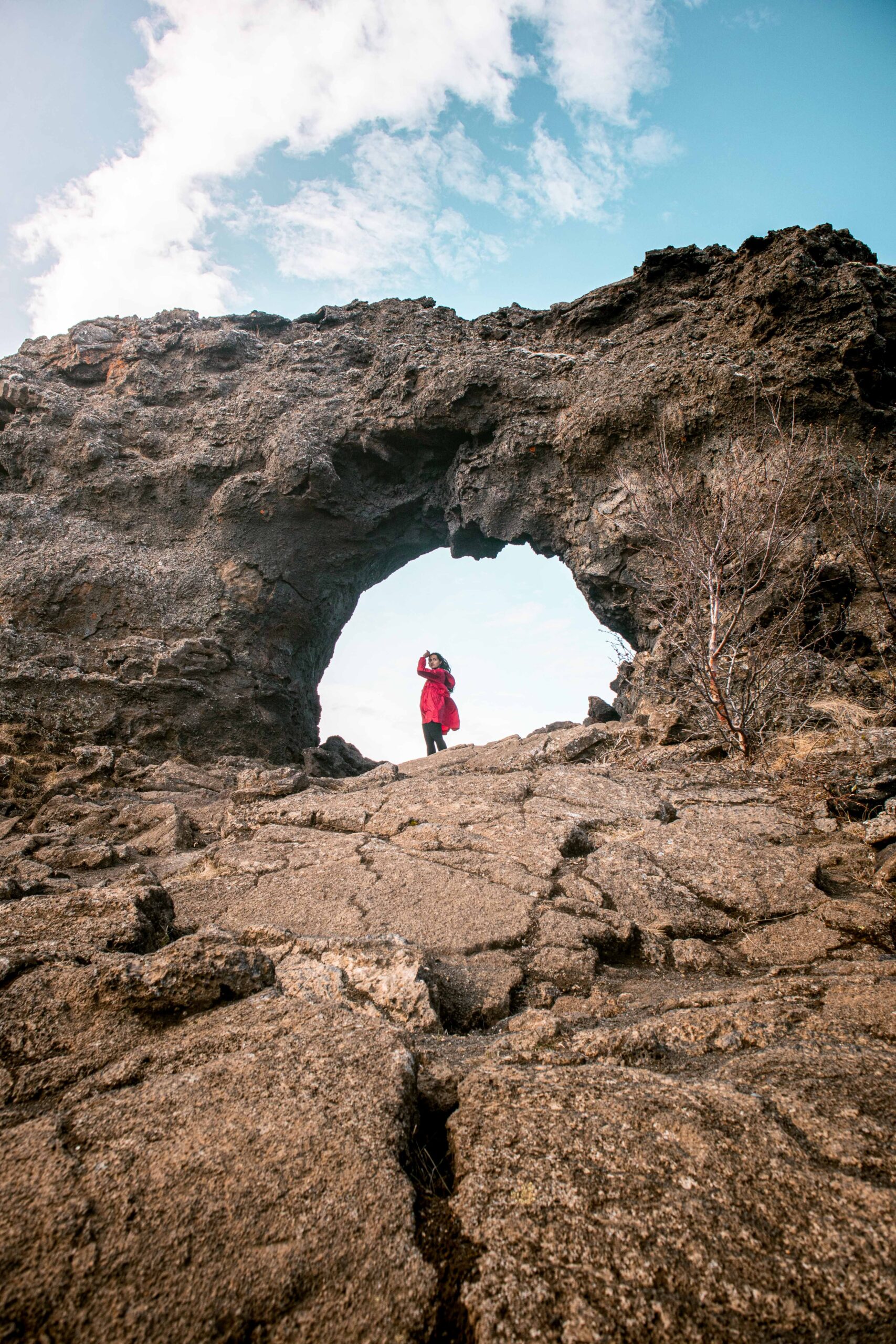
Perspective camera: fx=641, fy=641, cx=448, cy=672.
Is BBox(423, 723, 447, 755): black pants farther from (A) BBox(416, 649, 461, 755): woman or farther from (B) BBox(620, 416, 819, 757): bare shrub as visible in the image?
(B) BBox(620, 416, 819, 757): bare shrub

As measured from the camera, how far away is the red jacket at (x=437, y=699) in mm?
11250

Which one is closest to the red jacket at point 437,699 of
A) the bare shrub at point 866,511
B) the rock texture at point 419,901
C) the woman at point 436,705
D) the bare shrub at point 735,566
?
the woman at point 436,705

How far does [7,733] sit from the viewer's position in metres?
7.67

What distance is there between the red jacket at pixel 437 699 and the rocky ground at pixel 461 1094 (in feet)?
22.1

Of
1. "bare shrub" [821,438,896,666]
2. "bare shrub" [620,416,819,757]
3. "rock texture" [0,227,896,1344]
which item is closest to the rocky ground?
"rock texture" [0,227,896,1344]

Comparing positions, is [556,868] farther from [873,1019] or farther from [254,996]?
[254,996]

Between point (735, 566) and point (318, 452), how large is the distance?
6.60m

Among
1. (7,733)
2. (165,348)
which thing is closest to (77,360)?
(165,348)

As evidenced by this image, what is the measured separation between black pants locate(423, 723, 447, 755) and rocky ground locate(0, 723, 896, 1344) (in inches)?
263

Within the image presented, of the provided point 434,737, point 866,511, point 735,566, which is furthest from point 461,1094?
point 434,737

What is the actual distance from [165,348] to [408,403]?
4.76 m

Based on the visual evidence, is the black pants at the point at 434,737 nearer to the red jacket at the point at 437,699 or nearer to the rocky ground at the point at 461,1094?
the red jacket at the point at 437,699

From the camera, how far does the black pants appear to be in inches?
441

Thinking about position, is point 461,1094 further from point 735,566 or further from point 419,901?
point 735,566
